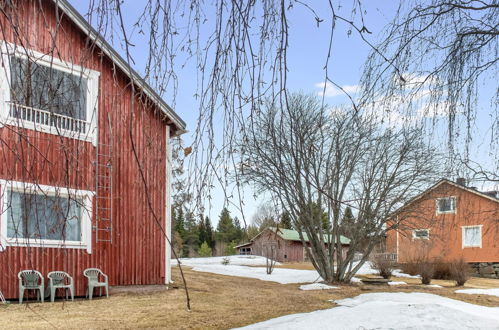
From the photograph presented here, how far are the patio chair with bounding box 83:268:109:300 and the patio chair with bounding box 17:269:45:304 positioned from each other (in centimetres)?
102

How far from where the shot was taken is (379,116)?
4.08 meters

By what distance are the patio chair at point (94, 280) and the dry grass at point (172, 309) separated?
0.32m

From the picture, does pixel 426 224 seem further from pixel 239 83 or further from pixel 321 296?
pixel 239 83

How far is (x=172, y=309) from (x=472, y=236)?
2165 centimetres

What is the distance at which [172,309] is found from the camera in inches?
421

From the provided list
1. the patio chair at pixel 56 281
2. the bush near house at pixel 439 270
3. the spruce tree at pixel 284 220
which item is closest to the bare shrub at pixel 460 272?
the bush near house at pixel 439 270

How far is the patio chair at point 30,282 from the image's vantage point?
35.4ft

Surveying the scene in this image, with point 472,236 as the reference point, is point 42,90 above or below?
above

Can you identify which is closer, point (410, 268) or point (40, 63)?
point (40, 63)

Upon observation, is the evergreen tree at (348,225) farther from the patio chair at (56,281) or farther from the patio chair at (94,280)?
the patio chair at (56,281)

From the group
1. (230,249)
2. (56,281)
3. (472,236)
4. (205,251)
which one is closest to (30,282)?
(56,281)

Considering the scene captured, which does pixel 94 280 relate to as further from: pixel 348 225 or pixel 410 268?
pixel 410 268

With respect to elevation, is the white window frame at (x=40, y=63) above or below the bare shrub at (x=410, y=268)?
above

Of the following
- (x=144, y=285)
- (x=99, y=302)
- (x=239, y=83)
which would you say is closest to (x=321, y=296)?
(x=144, y=285)
